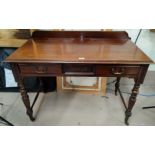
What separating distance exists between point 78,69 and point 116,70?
276 mm

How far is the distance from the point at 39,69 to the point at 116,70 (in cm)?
56

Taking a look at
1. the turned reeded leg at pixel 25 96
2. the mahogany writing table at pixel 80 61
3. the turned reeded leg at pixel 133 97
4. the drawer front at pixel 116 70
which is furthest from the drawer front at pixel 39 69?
the turned reeded leg at pixel 133 97

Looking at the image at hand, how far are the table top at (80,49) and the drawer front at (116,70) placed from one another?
0.07 meters

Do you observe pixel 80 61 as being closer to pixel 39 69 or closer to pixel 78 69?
pixel 78 69

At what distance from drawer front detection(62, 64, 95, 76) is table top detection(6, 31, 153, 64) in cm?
7

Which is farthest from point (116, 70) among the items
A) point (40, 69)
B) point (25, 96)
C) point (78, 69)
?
point (25, 96)

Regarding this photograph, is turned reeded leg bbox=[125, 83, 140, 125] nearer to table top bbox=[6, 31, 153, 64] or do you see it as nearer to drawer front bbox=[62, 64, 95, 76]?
table top bbox=[6, 31, 153, 64]

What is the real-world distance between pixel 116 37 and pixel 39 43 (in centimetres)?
73

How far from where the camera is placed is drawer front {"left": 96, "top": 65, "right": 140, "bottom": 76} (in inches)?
45.8

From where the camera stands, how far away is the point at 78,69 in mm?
1189

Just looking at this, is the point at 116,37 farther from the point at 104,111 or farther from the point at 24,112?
the point at 24,112

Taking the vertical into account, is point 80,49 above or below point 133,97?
above

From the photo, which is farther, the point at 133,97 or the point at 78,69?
the point at 133,97
